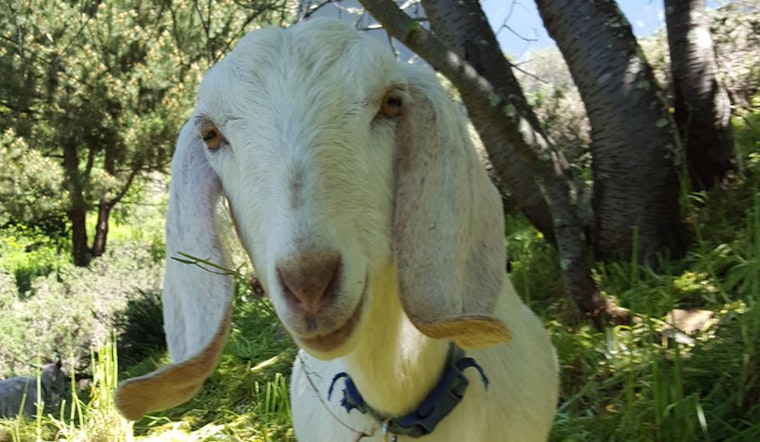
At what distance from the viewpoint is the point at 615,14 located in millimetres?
3609

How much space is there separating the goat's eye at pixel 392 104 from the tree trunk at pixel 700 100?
9.65ft

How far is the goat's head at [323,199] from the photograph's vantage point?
3.59ft

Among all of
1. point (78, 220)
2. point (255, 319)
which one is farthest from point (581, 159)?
point (78, 220)

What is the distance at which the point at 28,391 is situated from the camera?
241 inches

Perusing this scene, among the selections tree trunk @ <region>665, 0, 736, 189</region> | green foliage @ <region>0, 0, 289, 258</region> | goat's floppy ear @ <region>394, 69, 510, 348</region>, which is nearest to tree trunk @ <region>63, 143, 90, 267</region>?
green foliage @ <region>0, 0, 289, 258</region>

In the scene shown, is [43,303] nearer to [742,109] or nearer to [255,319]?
[255,319]

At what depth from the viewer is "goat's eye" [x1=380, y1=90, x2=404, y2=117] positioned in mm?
1280

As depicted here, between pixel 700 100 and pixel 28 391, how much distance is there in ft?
18.2

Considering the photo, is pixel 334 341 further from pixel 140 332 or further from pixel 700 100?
pixel 140 332

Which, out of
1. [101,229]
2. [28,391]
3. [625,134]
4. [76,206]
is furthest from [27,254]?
[625,134]

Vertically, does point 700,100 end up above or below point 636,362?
above

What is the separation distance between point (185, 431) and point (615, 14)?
3171 millimetres

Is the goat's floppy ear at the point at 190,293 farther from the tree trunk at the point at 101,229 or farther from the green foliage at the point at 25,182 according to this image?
the tree trunk at the point at 101,229

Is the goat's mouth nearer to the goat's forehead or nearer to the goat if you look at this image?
the goat's forehead
